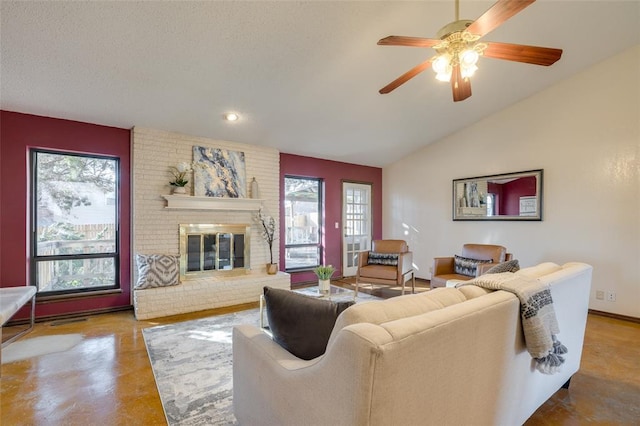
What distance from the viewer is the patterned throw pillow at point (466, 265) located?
13.3 feet

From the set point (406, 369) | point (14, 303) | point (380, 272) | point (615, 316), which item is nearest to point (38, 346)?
point (14, 303)

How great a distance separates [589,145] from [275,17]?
4138 mm

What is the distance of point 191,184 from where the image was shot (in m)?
4.36

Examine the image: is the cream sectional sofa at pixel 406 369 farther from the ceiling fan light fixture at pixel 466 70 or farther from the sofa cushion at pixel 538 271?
the ceiling fan light fixture at pixel 466 70

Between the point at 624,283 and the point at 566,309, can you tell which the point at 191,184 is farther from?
the point at 624,283

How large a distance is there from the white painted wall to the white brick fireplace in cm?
361

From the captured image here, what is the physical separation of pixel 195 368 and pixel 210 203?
2473 millimetres

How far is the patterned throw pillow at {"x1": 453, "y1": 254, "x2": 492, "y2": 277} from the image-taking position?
404 centimetres

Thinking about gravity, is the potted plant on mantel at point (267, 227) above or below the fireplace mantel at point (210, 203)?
below

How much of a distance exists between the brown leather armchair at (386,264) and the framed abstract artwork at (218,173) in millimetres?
2186

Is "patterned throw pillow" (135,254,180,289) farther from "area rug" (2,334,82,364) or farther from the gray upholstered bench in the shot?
the gray upholstered bench

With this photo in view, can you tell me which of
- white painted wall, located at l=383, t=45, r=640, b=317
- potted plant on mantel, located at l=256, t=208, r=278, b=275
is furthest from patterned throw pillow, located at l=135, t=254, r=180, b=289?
white painted wall, located at l=383, t=45, r=640, b=317

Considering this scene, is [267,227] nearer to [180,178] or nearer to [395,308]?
[180,178]

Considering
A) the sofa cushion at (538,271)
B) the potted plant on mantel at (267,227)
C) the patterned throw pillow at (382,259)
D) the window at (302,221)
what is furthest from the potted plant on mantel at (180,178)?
the sofa cushion at (538,271)
